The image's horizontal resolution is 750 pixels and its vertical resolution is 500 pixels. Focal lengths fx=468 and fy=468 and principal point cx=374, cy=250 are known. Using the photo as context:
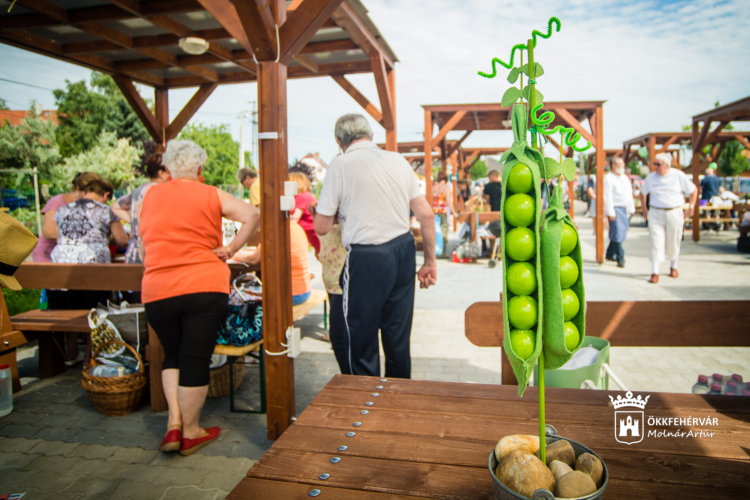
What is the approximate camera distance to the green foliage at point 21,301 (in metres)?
5.85

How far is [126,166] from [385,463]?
107 feet

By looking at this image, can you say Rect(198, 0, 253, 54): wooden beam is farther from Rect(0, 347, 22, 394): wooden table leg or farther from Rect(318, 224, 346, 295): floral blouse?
Rect(0, 347, 22, 394): wooden table leg

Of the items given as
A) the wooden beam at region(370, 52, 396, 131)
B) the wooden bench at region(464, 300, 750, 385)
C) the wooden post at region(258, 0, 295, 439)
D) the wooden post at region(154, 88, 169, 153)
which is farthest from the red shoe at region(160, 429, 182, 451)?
the wooden post at region(154, 88, 169, 153)

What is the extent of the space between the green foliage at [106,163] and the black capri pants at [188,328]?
27.5 m

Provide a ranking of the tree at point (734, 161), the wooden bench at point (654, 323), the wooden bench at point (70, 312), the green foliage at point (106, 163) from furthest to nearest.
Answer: the green foliage at point (106, 163), the tree at point (734, 161), the wooden bench at point (70, 312), the wooden bench at point (654, 323)

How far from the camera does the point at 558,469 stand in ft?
2.71

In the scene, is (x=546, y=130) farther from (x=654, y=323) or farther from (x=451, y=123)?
(x=451, y=123)

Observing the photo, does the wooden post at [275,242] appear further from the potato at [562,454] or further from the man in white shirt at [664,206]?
the man in white shirt at [664,206]

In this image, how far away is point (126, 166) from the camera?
2925 cm

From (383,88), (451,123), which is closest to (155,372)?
(383,88)

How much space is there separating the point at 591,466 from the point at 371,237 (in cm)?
179

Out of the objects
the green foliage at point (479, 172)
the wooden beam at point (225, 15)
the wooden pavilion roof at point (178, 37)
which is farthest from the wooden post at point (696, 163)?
the green foliage at point (479, 172)

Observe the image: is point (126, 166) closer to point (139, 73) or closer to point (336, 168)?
point (139, 73)

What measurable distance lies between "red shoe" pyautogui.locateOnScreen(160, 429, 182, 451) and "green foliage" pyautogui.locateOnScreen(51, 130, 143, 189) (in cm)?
2753
